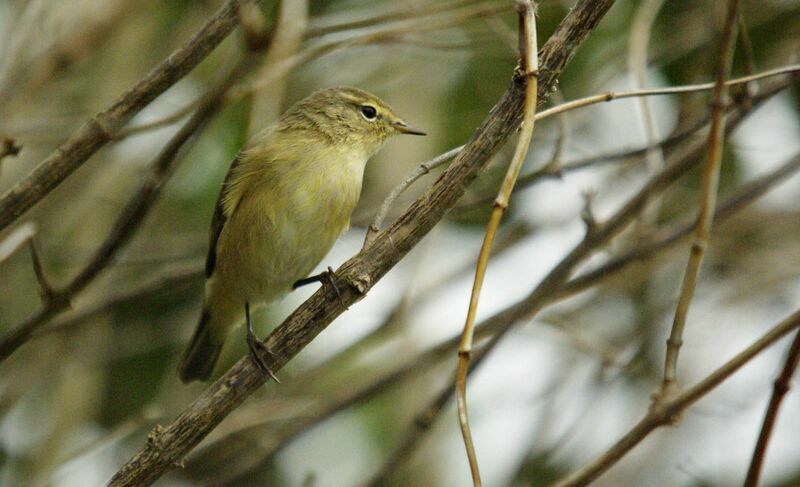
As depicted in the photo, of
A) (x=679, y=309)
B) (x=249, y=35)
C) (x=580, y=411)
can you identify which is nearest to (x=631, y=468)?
(x=580, y=411)

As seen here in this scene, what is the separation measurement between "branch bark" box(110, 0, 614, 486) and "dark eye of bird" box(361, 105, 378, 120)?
6.04 feet

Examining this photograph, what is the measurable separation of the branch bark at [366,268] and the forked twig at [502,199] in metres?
0.07

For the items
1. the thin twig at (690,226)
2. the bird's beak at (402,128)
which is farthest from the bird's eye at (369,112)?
the thin twig at (690,226)

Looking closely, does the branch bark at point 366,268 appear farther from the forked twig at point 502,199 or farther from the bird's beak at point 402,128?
the bird's beak at point 402,128

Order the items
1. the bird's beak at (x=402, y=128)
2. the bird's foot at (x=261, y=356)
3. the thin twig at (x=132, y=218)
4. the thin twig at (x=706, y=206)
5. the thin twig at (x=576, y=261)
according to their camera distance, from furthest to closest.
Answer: the bird's beak at (x=402, y=128), the thin twig at (x=576, y=261), the thin twig at (x=132, y=218), the bird's foot at (x=261, y=356), the thin twig at (x=706, y=206)

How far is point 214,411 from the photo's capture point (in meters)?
2.93

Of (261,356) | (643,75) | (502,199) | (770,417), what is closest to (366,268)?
(261,356)

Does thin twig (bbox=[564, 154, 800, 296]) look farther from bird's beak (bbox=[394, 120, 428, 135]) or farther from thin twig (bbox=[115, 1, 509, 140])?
thin twig (bbox=[115, 1, 509, 140])

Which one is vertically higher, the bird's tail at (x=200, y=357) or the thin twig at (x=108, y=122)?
the bird's tail at (x=200, y=357)

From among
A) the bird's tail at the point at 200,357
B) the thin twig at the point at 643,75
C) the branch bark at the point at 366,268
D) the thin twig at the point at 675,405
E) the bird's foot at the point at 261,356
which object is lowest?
the thin twig at the point at 675,405

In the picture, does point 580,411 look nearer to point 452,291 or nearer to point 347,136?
point 452,291

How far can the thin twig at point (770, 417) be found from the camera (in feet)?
8.44

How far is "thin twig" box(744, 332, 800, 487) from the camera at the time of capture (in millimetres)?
2572

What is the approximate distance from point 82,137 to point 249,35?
76 cm
